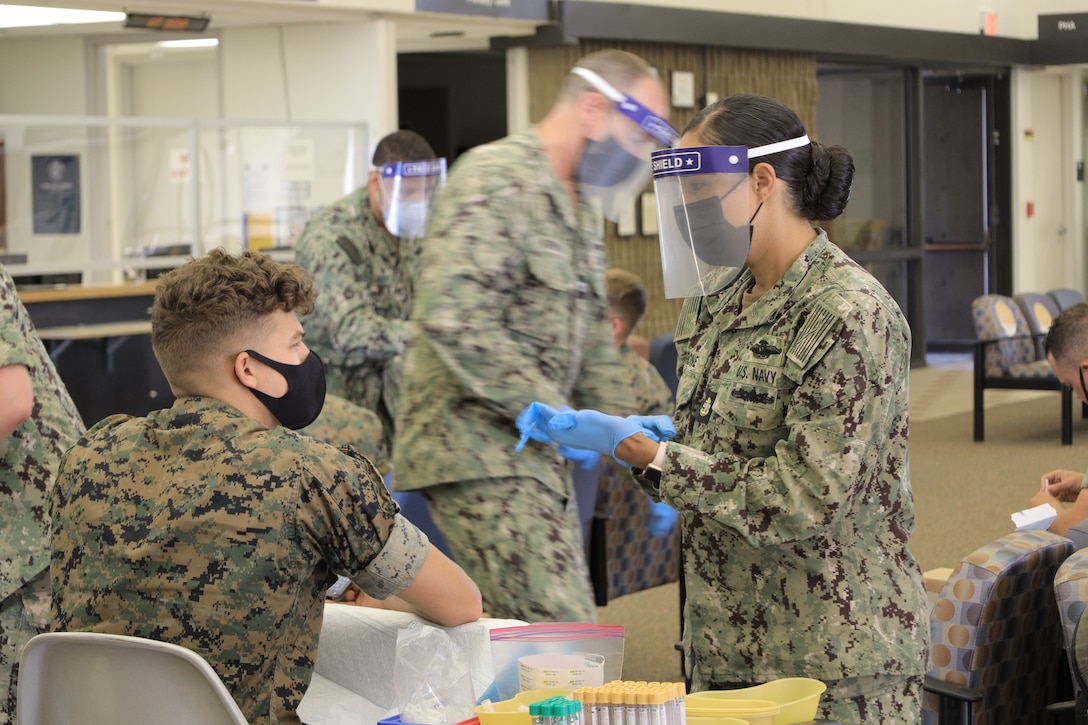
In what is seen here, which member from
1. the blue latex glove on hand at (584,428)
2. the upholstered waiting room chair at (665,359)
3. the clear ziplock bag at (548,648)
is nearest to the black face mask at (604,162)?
the blue latex glove on hand at (584,428)

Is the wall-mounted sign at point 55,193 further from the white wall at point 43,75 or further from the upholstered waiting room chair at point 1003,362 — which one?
the upholstered waiting room chair at point 1003,362

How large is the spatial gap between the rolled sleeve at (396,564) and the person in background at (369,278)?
7.66 feet

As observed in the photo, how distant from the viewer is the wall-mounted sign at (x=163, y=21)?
7.35m

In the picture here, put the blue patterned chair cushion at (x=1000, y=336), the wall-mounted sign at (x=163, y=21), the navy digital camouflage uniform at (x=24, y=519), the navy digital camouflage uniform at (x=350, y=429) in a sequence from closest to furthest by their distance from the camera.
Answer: the navy digital camouflage uniform at (x=24, y=519), the navy digital camouflage uniform at (x=350, y=429), the wall-mounted sign at (x=163, y=21), the blue patterned chair cushion at (x=1000, y=336)

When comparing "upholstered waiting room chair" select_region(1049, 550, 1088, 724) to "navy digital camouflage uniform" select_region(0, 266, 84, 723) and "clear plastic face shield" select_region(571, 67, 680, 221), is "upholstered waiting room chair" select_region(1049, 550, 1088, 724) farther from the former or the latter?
"navy digital camouflage uniform" select_region(0, 266, 84, 723)

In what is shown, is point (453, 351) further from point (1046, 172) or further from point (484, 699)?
point (1046, 172)

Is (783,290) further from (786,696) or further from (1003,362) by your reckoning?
(1003,362)

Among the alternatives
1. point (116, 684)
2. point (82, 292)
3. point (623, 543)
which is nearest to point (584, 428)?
point (116, 684)

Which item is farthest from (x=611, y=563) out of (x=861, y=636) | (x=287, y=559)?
(x=287, y=559)

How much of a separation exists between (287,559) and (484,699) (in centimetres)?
33

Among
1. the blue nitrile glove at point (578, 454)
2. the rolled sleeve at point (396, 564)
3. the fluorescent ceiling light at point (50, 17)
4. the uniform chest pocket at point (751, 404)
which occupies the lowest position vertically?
the rolled sleeve at point (396, 564)

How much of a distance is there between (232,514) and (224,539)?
37mm

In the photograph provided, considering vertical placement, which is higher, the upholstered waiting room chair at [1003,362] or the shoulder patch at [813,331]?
the shoulder patch at [813,331]

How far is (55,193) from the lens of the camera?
7.41 metres
